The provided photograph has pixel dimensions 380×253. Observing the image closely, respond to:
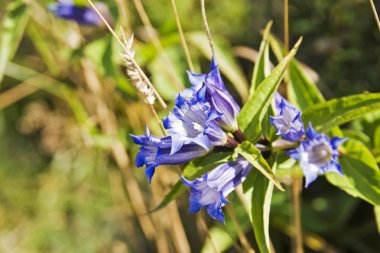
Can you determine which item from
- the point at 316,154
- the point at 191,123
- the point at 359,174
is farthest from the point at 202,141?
the point at 359,174

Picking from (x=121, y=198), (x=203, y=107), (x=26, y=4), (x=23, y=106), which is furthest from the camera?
(x=23, y=106)

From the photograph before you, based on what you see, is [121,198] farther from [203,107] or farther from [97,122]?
[203,107]

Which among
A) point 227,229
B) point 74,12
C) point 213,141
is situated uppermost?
point 74,12

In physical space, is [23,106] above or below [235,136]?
above

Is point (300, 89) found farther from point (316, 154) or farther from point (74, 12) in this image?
point (74, 12)

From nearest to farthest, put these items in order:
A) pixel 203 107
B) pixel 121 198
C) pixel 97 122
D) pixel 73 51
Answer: pixel 203 107 < pixel 73 51 < pixel 97 122 < pixel 121 198

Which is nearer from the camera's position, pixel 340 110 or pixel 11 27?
pixel 340 110

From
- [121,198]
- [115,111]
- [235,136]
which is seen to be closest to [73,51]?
[115,111]
